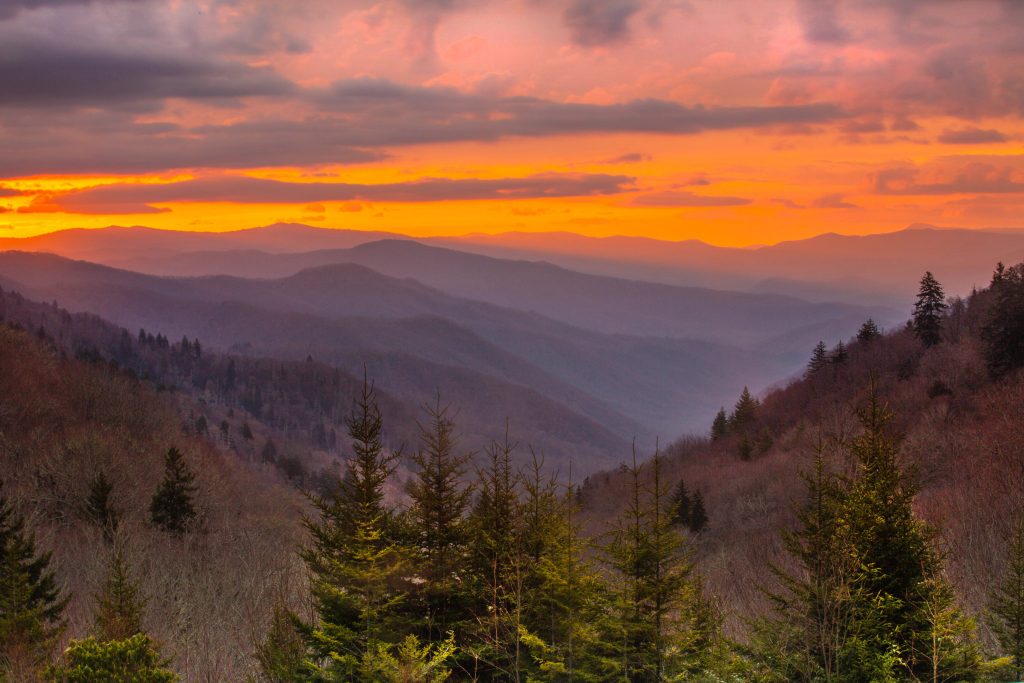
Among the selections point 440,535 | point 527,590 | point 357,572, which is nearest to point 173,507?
point 440,535

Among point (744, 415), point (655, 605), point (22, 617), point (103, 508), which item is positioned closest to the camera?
point (655, 605)

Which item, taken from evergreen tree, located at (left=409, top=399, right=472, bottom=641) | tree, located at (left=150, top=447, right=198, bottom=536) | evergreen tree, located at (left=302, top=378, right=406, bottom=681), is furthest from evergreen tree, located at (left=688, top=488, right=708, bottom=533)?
evergreen tree, located at (left=302, top=378, right=406, bottom=681)

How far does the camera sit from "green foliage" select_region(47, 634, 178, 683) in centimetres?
1695

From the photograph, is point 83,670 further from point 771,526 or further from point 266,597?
point 771,526

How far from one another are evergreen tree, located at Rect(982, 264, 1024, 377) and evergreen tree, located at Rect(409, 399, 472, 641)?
68.8m

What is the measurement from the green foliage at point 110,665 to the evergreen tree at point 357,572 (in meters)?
3.28

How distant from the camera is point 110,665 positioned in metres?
17.3

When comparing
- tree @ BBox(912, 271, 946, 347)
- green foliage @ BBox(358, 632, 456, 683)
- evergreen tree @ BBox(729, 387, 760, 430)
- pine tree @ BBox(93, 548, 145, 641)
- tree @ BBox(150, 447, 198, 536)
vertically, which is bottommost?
evergreen tree @ BBox(729, 387, 760, 430)

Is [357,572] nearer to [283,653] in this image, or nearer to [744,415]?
[283,653]

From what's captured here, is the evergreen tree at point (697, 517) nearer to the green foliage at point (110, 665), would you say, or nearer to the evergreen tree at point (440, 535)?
the evergreen tree at point (440, 535)

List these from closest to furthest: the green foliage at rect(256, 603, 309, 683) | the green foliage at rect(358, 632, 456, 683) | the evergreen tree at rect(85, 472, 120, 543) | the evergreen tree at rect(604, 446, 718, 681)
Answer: the green foliage at rect(358, 632, 456, 683)
the evergreen tree at rect(604, 446, 718, 681)
the green foliage at rect(256, 603, 309, 683)
the evergreen tree at rect(85, 472, 120, 543)

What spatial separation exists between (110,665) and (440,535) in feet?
23.8

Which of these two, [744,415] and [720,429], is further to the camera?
[720,429]

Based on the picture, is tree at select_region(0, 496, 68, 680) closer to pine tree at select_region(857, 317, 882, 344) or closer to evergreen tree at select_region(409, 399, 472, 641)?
evergreen tree at select_region(409, 399, 472, 641)
